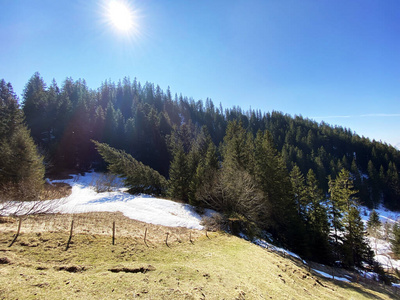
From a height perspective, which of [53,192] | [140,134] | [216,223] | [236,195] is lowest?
[216,223]

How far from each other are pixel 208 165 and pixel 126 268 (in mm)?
21763

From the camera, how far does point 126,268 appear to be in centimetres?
720

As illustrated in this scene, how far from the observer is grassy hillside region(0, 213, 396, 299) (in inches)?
213

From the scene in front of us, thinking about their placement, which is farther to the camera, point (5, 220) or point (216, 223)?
point (216, 223)

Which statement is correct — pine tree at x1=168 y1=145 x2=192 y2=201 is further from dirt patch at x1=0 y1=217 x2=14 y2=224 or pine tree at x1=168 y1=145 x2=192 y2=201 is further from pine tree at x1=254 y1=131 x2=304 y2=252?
dirt patch at x1=0 y1=217 x2=14 y2=224

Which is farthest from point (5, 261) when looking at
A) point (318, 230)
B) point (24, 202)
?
point (318, 230)

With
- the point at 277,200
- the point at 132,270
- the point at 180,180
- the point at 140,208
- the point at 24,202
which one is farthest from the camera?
the point at 180,180

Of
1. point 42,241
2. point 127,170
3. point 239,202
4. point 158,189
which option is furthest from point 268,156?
point 42,241

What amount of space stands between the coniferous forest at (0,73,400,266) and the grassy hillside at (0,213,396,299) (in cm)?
939

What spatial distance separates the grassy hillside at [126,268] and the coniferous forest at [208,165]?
9.39m

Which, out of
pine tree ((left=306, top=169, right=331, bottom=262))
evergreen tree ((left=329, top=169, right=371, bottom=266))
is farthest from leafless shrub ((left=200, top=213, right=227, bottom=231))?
evergreen tree ((left=329, top=169, right=371, bottom=266))

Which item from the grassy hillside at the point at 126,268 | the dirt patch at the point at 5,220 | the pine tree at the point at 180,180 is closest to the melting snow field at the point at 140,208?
the pine tree at the point at 180,180

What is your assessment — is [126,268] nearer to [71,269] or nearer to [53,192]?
[71,269]

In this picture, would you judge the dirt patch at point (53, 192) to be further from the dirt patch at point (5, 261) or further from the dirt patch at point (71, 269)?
the dirt patch at point (71, 269)
